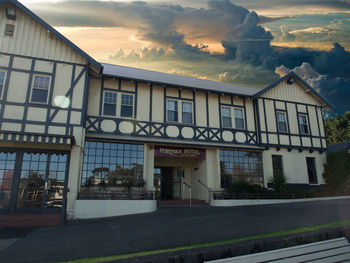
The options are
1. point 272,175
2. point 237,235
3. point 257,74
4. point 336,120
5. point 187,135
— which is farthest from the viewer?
point 336,120

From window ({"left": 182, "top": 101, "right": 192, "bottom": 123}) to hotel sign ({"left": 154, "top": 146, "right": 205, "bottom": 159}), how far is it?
2.01 metres

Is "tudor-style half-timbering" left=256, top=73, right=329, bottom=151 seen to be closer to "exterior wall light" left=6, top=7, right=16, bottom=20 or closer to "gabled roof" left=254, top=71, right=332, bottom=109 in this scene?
"gabled roof" left=254, top=71, right=332, bottom=109

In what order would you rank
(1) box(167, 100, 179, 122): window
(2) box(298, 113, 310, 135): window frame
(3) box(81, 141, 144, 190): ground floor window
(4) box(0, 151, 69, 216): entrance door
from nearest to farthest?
1. (4) box(0, 151, 69, 216): entrance door
2. (3) box(81, 141, 144, 190): ground floor window
3. (1) box(167, 100, 179, 122): window
4. (2) box(298, 113, 310, 135): window frame

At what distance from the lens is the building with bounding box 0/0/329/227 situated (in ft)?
40.0

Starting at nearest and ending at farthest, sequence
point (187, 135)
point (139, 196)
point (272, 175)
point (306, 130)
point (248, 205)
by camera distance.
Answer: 1. point (139, 196)
2. point (248, 205)
3. point (187, 135)
4. point (272, 175)
5. point (306, 130)

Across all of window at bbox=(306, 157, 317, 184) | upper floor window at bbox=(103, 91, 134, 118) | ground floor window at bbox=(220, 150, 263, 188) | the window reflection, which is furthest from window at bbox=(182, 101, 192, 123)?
window at bbox=(306, 157, 317, 184)

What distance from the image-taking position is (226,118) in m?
18.4

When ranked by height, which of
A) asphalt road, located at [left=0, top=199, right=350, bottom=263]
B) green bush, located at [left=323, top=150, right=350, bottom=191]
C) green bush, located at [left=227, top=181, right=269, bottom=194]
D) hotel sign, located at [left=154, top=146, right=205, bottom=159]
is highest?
hotel sign, located at [left=154, top=146, right=205, bottom=159]

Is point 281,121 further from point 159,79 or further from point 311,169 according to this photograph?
point 159,79

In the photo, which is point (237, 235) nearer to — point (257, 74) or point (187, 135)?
point (187, 135)

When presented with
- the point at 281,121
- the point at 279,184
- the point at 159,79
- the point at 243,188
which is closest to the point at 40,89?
the point at 159,79

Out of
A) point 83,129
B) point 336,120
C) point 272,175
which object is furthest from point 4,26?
point 336,120

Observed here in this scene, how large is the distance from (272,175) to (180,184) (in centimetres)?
690

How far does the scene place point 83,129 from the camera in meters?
13.3
